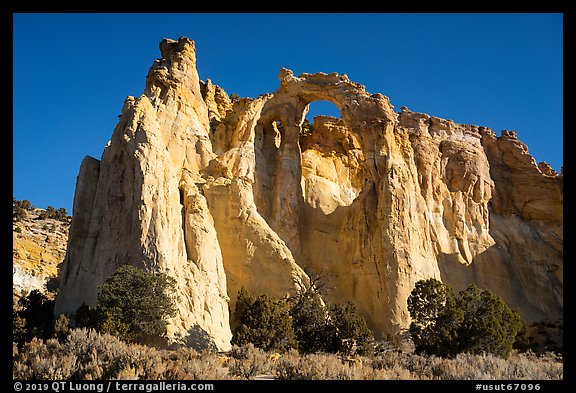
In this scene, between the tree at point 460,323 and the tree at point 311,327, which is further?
the tree at point 311,327

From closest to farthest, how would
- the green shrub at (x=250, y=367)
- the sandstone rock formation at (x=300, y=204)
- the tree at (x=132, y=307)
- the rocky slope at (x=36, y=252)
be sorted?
the green shrub at (x=250, y=367), the tree at (x=132, y=307), the sandstone rock formation at (x=300, y=204), the rocky slope at (x=36, y=252)

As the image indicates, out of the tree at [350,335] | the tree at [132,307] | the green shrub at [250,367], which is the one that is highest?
the tree at [132,307]

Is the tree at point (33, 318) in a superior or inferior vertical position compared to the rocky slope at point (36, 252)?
inferior

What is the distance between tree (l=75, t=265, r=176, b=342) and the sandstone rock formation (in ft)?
5.16

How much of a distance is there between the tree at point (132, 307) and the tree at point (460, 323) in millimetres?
11402

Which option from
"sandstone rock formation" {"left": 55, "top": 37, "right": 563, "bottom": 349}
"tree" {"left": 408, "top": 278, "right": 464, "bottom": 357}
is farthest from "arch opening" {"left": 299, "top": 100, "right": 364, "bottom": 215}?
"tree" {"left": 408, "top": 278, "right": 464, "bottom": 357}

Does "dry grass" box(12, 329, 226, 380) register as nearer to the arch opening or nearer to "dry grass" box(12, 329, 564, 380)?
"dry grass" box(12, 329, 564, 380)

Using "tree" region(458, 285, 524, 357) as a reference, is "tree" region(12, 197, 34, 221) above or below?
above

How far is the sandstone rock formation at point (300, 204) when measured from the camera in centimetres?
2942

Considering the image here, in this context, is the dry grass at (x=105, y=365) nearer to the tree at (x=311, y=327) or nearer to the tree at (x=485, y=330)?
the tree at (x=311, y=327)

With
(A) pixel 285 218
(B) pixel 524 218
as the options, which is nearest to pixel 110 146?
(A) pixel 285 218

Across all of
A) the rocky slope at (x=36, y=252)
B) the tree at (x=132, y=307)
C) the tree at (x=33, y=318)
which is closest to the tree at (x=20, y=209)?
the rocky slope at (x=36, y=252)

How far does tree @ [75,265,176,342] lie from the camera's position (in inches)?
950

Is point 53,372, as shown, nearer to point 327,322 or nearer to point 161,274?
point 161,274
